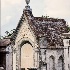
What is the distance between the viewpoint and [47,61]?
36.7m

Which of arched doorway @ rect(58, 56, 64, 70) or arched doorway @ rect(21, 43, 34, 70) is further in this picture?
arched doorway @ rect(21, 43, 34, 70)

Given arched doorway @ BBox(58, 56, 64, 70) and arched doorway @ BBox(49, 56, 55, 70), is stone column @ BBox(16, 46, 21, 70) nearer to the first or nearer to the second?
arched doorway @ BBox(49, 56, 55, 70)

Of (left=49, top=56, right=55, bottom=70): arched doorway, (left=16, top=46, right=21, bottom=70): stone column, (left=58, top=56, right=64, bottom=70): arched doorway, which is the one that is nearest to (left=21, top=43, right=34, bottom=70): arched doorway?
(left=16, top=46, right=21, bottom=70): stone column

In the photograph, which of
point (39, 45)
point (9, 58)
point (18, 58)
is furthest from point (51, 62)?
point (9, 58)

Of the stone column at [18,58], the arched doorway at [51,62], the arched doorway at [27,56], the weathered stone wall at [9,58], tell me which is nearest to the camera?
the arched doorway at [51,62]

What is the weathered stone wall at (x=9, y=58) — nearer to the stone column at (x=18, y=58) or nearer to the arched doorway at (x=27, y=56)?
the stone column at (x=18, y=58)

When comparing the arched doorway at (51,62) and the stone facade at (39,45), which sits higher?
the stone facade at (39,45)

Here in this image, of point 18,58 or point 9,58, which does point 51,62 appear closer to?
point 18,58

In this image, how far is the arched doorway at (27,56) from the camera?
125ft

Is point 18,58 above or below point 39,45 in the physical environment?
below

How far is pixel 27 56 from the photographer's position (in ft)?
126

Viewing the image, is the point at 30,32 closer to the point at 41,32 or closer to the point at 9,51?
the point at 41,32

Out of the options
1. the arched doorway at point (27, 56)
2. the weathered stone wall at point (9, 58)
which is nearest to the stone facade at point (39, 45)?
the arched doorway at point (27, 56)

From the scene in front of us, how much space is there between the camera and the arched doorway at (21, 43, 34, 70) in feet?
125
